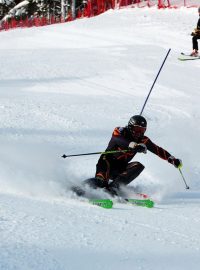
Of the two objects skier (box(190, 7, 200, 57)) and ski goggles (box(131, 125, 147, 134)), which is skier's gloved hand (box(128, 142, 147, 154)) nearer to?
ski goggles (box(131, 125, 147, 134))

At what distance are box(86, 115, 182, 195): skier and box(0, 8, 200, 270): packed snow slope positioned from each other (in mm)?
436

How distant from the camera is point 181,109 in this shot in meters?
12.7

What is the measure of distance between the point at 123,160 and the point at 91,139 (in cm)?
306

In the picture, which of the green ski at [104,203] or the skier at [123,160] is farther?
the skier at [123,160]

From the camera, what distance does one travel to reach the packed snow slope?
14.8 ft

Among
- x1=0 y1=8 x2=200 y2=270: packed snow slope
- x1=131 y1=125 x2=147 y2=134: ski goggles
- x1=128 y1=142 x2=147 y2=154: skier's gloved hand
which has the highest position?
x1=131 y1=125 x2=147 y2=134: ski goggles

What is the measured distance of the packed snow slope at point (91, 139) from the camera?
4.51m

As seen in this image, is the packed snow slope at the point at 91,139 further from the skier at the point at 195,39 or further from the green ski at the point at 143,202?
the skier at the point at 195,39

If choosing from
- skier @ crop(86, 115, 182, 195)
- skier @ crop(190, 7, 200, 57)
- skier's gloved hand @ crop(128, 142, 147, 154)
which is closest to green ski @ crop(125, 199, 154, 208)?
skier @ crop(86, 115, 182, 195)

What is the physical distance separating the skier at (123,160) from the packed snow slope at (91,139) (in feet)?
1.43

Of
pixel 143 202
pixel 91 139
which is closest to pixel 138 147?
pixel 143 202

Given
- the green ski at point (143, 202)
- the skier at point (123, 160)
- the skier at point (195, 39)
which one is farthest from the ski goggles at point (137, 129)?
the skier at point (195, 39)

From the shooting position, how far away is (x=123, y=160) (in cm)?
702

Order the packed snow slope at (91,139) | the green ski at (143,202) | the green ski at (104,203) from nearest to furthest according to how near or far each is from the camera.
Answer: the packed snow slope at (91,139) < the green ski at (104,203) < the green ski at (143,202)
